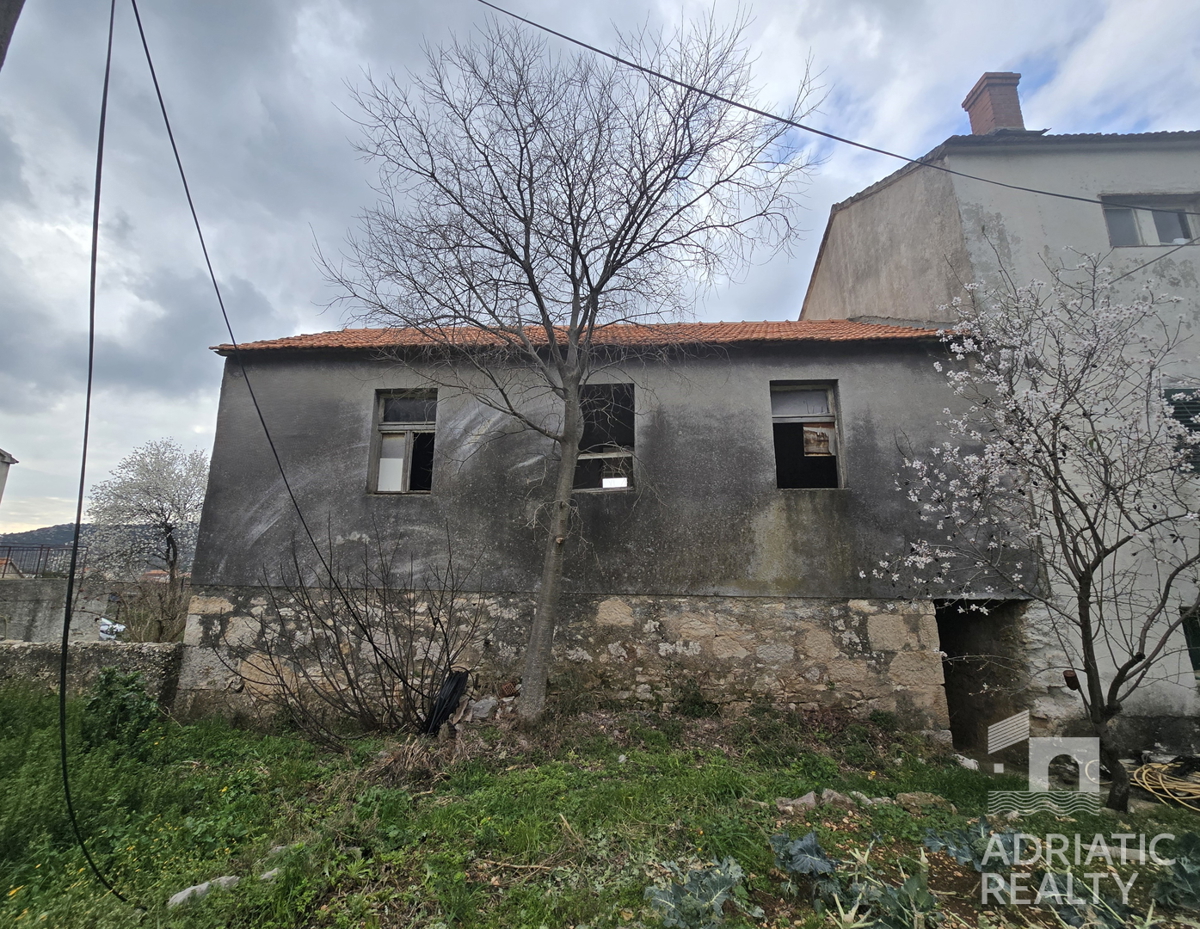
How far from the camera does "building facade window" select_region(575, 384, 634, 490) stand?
741cm

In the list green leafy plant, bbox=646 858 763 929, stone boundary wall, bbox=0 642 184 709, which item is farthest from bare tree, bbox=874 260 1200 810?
stone boundary wall, bbox=0 642 184 709

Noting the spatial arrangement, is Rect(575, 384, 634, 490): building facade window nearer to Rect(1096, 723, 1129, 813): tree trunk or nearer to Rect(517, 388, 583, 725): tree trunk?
Rect(517, 388, 583, 725): tree trunk

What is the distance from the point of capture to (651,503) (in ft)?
23.1

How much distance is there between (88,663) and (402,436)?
457 cm

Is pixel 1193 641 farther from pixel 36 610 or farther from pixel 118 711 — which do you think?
pixel 36 610

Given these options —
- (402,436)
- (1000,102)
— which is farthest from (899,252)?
(402,436)

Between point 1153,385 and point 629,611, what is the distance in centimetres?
607

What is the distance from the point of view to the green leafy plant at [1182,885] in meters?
2.97

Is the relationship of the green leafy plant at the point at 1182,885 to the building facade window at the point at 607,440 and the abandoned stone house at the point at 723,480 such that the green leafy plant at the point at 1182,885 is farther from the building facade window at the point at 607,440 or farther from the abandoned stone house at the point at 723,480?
the building facade window at the point at 607,440

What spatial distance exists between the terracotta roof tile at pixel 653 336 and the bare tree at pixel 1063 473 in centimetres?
111

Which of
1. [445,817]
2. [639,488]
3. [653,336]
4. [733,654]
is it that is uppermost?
[653,336]

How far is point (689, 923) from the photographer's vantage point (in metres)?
2.96

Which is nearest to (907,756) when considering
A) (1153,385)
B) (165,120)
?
(1153,385)

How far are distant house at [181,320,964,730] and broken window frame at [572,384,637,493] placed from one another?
40 millimetres
